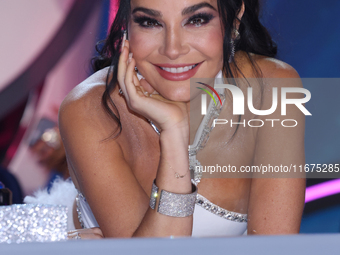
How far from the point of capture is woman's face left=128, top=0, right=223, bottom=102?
1.24m

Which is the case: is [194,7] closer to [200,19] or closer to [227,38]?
[200,19]

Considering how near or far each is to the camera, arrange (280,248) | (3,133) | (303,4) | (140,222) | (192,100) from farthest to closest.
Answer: (3,133) < (303,4) < (192,100) < (140,222) < (280,248)

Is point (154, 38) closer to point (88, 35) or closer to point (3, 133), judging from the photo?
point (88, 35)

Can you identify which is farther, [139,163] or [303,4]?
[303,4]

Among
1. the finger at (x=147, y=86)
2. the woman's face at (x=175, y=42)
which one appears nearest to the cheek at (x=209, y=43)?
the woman's face at (x=175, y=42)

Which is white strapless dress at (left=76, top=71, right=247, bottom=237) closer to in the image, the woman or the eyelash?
the woman

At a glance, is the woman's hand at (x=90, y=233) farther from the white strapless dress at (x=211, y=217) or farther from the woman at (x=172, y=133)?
the white strapless dress at (x=211, y=217)

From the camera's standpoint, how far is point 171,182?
1220mm

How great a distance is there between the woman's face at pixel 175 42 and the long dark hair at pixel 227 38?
38 millimetres

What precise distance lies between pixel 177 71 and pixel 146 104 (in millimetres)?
175

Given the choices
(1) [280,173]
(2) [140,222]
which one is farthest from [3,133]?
(1) [280,173]

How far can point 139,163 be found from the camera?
146 centimetres

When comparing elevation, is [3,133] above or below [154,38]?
below

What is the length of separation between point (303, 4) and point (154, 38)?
0.75 m
